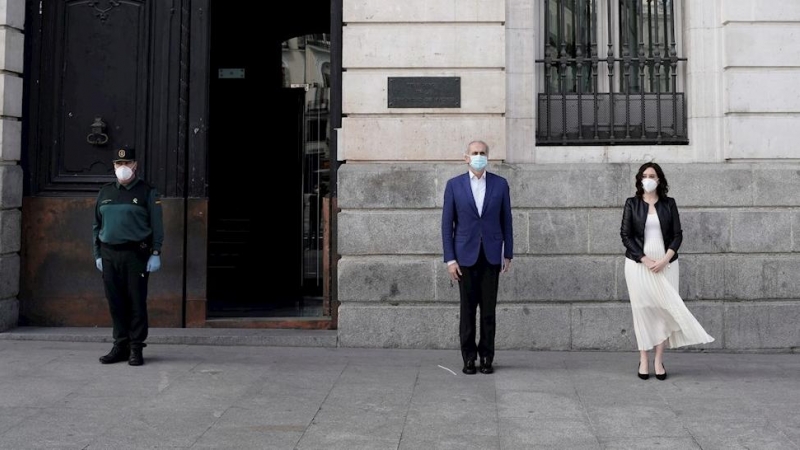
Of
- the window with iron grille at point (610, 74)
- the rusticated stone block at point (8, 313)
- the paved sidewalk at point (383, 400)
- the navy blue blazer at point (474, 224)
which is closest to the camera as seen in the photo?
the paved sidewalk at point (383, 400)

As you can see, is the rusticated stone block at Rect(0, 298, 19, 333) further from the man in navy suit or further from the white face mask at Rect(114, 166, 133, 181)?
the man in navy suit

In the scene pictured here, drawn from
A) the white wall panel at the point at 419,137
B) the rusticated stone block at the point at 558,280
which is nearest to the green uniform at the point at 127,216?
the white wall panel at the point at 419,137

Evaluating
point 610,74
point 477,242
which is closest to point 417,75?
point 610,74

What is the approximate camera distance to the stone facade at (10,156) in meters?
9.55

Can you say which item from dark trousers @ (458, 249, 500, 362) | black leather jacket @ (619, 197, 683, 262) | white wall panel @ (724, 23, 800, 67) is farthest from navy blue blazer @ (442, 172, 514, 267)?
white wall panel @ (724, 23, 800, 67)

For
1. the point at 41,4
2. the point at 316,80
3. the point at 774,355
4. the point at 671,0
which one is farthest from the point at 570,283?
the point at 41,4

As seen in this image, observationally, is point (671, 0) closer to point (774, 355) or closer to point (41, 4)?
point (774, 355)

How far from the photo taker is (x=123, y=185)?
827 cm

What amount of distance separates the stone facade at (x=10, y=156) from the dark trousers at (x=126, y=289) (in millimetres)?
2105

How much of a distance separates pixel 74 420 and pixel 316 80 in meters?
8.16

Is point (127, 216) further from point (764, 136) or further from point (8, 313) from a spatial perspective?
point (764, 136)

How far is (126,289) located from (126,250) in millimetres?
400

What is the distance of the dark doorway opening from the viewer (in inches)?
520

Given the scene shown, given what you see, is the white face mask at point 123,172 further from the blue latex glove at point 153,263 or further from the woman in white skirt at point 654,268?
the woman in white skirt at point 654,268
